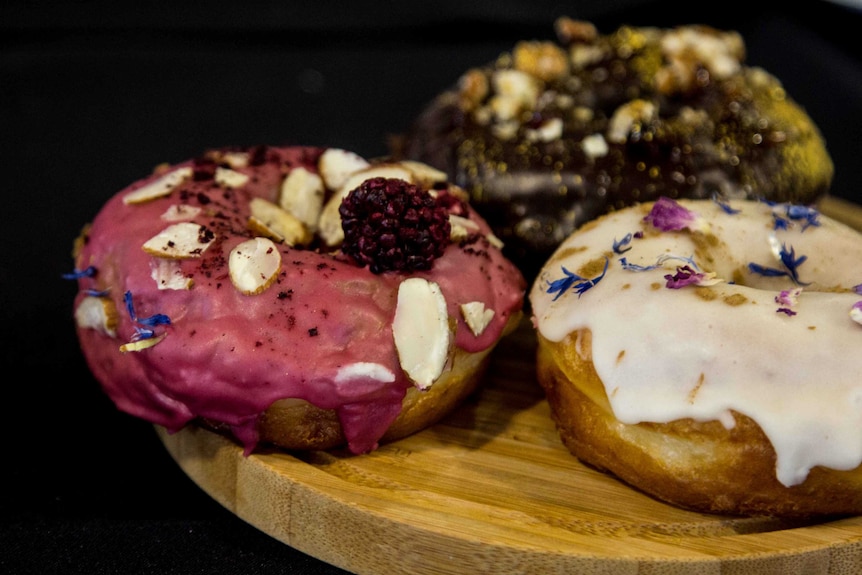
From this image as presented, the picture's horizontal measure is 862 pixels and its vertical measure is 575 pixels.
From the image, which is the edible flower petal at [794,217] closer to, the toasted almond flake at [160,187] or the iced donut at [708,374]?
the iced donut at [708,374]

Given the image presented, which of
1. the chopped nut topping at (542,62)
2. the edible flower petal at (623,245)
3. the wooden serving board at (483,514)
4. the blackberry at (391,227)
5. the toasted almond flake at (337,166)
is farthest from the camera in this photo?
the chopped nut topping at (542,62)

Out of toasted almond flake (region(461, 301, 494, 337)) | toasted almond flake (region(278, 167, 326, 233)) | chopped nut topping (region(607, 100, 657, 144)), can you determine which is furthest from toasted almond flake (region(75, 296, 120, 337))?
chopped nut topping (region(607, 100, 657, 144))

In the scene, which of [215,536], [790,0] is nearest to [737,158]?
[215,536]

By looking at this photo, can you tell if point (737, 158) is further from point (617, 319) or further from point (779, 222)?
point (617, 319)

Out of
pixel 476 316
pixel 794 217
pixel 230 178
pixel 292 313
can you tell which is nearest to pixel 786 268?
pixel 794 217

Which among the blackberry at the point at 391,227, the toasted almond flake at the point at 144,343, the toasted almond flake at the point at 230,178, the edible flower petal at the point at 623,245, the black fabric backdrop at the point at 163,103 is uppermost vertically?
the edible flower petal at the point at 623,245

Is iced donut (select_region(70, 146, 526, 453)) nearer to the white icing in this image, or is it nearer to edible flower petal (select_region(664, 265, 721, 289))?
the white icing

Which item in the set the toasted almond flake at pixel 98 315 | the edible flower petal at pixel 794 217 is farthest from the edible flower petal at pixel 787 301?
the toasted almond flake at pixel 98 315
